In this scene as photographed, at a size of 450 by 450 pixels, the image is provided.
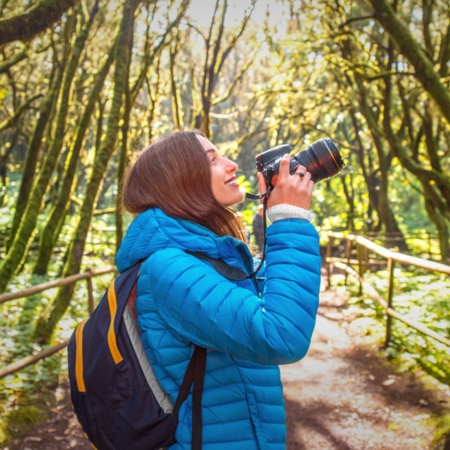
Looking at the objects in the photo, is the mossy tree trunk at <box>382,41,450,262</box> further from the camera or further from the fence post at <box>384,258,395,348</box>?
the camera

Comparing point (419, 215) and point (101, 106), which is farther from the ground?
point (101, 106)

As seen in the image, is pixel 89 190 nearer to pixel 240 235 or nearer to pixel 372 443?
pixel 372 443

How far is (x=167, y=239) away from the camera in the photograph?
136cm

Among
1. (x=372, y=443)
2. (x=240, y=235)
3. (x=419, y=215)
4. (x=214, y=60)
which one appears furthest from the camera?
(x=419, y=215)

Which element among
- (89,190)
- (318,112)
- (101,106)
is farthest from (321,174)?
(318,112)

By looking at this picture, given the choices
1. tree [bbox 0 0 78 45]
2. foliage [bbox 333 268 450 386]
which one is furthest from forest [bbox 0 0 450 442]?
foliage [bbox 333 268 450 386]

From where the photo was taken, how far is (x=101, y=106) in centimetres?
1109

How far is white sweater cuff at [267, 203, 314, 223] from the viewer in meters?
1.41

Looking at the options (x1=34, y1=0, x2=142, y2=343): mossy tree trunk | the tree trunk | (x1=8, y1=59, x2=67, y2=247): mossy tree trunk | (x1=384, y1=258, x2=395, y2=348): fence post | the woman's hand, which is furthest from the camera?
(x1=8, y1=59, x2=67, y2=247): mossy tree trunk

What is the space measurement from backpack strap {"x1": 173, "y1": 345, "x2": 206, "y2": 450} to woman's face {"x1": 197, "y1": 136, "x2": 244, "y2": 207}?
1.56ft

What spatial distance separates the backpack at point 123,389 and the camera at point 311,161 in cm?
56

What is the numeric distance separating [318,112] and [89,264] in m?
9.54

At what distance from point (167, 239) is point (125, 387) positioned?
422 millimetres

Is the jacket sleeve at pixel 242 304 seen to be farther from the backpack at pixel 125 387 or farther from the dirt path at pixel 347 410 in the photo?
the dirt path at pixel 347 410
